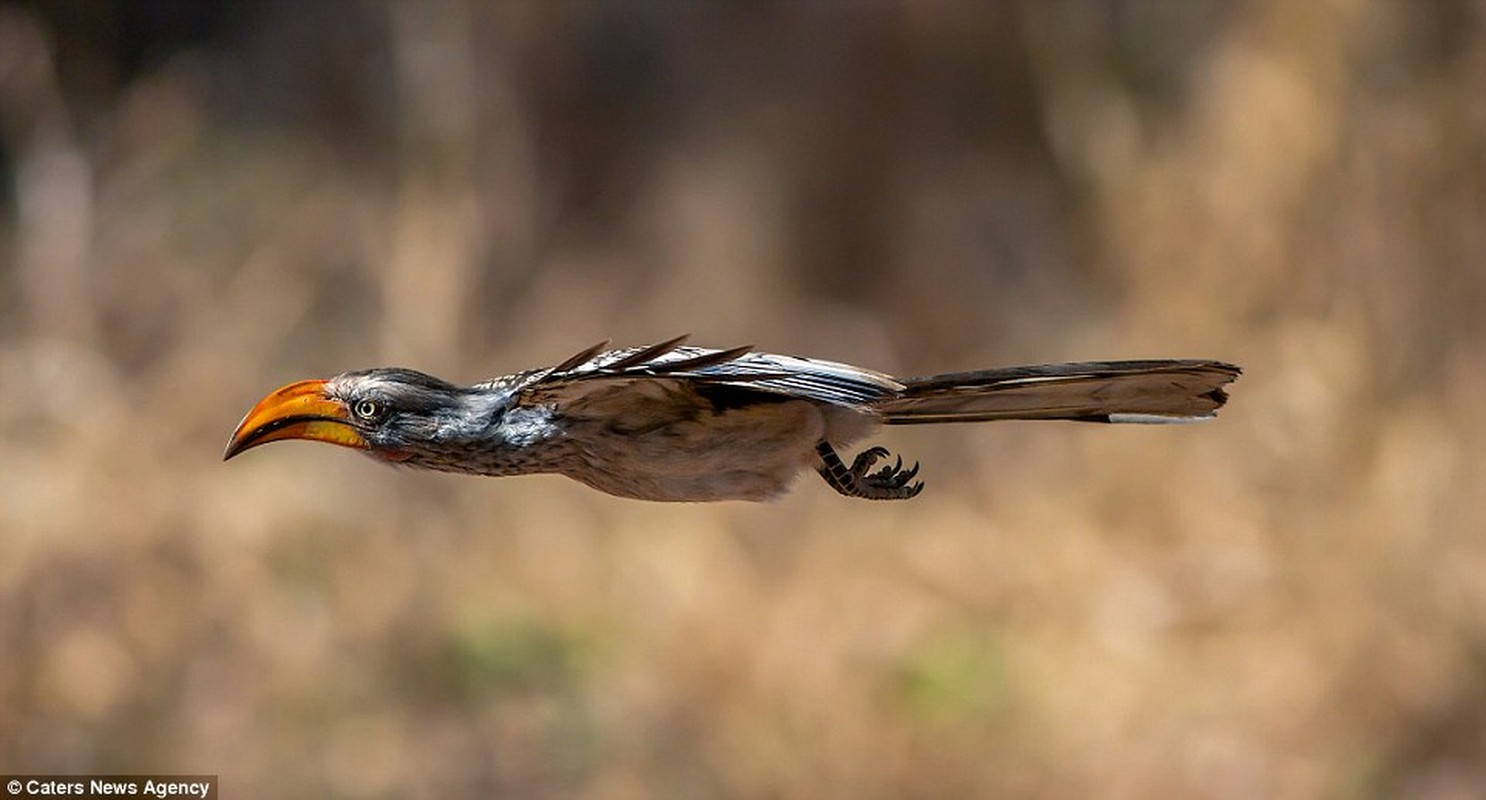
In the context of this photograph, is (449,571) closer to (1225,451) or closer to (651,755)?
(651,755)

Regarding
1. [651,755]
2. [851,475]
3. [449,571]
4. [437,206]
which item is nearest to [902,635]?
[651,755]

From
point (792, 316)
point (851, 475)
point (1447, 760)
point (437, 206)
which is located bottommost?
point (851, 475)

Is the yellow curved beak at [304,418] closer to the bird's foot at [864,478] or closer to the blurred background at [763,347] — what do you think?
the bird's foot at [864,478]

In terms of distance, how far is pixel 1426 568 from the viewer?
19.2 feet

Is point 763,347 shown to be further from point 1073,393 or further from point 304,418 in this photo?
point 304,418

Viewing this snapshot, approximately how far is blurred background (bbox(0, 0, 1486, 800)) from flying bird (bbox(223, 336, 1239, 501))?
445 centimetres

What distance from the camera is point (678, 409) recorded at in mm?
1234

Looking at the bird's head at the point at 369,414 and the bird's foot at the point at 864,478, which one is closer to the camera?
the bird's head at the point at 369,414

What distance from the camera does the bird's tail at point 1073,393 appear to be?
122 cm

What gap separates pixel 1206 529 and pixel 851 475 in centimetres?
495

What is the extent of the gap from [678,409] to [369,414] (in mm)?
219

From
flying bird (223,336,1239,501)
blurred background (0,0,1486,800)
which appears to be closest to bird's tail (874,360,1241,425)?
flying bird (223,336,1239,501)

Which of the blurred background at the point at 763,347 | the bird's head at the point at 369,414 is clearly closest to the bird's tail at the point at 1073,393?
the bird's head at the point at 369,414

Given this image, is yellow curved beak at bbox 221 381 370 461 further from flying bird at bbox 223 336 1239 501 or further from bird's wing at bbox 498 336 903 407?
bird's wing at bbox 498 336 903 407
